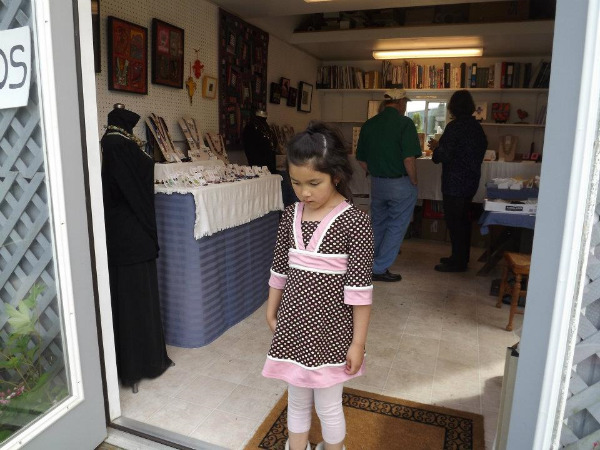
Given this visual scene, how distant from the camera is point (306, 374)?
1.35m

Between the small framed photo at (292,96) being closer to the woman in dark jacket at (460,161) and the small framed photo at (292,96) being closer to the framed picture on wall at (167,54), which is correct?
the framed picture on wall at (167,54)

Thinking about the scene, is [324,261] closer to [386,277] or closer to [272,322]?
[272,322]

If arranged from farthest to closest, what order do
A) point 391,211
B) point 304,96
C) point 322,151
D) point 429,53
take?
point 304,96 < point 429,53 < point 391,211 < point 322,151

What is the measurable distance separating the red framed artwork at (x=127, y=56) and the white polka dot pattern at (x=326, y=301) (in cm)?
216

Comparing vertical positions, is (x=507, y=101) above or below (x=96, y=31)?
below

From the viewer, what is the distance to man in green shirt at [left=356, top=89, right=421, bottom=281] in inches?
137

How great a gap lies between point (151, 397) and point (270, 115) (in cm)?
384

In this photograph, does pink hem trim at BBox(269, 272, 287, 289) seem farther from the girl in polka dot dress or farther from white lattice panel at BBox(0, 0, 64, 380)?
white lattice panel at BBox(0, 0, 64, 380)

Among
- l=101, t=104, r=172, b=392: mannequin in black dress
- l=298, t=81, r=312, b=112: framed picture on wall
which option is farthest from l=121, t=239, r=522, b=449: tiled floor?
l=298, t=81, r=312, b=112: framed picture on wall

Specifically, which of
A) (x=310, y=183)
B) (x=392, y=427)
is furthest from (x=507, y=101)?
(x=310, y=183)

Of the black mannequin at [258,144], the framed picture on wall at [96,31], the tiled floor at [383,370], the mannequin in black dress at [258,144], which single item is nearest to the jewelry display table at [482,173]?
the mannequin in black dress at [258,144]

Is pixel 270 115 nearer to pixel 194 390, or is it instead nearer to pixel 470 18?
pixel 470 18

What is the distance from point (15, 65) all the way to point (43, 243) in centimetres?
56

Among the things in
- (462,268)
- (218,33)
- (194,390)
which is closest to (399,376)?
(194,390)
